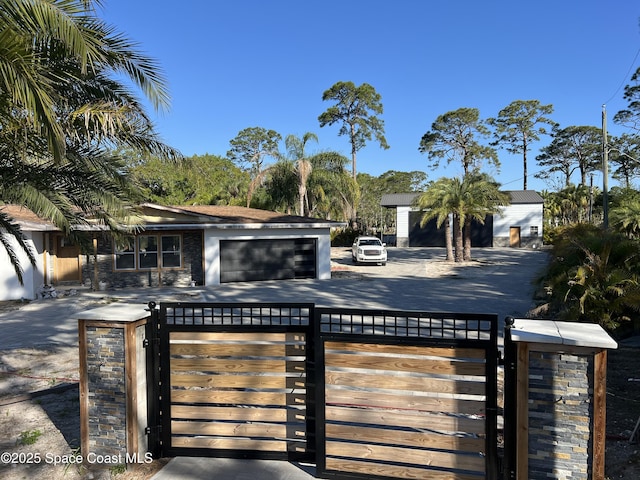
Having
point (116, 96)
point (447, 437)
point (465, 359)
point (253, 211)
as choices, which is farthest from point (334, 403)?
point (253, 211)

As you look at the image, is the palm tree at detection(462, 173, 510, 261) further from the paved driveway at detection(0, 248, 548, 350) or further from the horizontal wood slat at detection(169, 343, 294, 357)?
the horizontal wood slat at detection(169, 343, 294, 357)

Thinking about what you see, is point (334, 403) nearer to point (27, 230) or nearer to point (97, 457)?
point (97, 457)

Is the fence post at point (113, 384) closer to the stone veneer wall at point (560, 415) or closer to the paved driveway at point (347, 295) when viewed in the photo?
the stone veneer wall at point (560, 415)

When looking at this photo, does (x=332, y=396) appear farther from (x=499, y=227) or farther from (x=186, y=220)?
(x=499, y=227)

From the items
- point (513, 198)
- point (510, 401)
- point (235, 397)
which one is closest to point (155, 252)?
point (235, 397)

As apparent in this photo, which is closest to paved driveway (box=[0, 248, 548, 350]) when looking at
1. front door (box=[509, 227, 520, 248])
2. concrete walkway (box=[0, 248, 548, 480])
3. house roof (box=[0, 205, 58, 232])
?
concrete walkway (box=[0, 248, 548, 480])

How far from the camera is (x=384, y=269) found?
23.5 m

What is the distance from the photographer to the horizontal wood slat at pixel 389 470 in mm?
3592

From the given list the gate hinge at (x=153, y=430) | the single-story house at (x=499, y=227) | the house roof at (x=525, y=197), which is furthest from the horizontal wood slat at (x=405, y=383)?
the house roof at (x=525, y=197)

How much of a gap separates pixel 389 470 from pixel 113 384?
8.38 feet

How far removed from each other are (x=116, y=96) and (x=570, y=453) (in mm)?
7187

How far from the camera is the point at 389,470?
3.72 m

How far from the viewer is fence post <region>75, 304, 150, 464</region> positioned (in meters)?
3.95

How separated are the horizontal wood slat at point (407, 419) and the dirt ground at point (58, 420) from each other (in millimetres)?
1384
